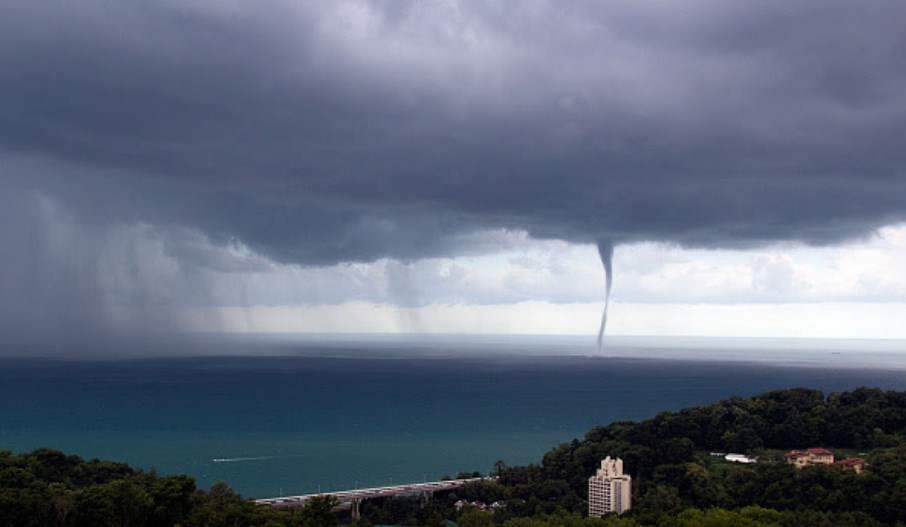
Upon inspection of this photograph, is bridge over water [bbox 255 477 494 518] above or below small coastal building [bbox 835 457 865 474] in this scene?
below

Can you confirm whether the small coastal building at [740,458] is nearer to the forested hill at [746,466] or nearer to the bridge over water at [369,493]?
the forested hill at [746,466]

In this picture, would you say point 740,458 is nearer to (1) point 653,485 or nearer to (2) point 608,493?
(1) point 653,485

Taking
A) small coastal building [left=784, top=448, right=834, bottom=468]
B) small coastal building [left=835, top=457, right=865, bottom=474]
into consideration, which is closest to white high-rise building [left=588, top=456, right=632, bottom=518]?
small coastal building [left=784, top=448, right=834, bottom=468]

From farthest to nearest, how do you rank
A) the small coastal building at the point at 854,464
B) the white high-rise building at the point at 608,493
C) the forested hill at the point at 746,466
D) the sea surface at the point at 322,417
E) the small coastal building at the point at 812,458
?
the sea surface at the point at 322,417 → the small coastal building at the point at 812,458 → the small coastal building at the point at 854,464 → the white high-rise building at the point at 608,493 → the forested hill at the point at 746,466

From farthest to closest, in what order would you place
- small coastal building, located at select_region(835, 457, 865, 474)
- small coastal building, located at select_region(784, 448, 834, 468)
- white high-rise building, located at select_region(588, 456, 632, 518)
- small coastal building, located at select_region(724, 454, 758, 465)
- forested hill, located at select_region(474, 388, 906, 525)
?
small coastal building, located at select_region(724, 454, 758, 465), small coastal building, located at select_region(784, 448, 834, 468), small coastal building, located at select_region(835, 457, 865, 474), white high-rise building, located at select_region(588, 456, 632, 518), forested hill, located at select_region(474, 388, 906, 525)

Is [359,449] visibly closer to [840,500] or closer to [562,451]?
[562,451]

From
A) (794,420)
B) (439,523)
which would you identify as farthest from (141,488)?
(794,420)

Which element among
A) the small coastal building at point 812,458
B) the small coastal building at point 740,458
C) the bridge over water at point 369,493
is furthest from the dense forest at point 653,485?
the small coastal building at point 812,458

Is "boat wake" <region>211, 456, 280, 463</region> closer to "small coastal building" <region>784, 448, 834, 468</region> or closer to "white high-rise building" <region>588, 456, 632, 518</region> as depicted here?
"white high-rise building" <region>588, 456, 632, 518</region>

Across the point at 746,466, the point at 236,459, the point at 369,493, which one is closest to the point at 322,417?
the point at 236,459
